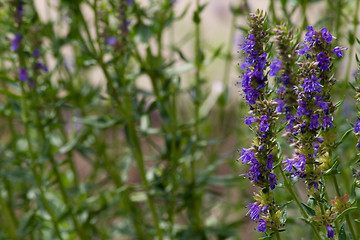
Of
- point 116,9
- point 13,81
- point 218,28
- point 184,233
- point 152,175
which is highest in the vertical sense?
point 218,28

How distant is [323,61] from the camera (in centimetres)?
111

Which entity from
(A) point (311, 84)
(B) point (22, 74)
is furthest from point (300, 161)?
(B) point (22, 74)

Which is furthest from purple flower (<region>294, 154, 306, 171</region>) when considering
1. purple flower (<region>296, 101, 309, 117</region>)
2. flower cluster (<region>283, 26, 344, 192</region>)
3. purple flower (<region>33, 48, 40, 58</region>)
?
purple flower (<region>33, 48, 40, 58</region>)

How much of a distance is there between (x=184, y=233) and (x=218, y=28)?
7.51 feet

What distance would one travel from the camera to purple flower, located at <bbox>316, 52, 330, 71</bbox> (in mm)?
1101

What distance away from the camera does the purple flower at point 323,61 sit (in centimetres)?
110

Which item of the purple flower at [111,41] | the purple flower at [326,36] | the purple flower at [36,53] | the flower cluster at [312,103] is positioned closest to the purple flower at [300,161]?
the flower cluster at [312,103]

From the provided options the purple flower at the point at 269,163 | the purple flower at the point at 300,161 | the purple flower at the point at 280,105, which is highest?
the purple flower at the point at 280,105

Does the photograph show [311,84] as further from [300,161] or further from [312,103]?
[300,161]

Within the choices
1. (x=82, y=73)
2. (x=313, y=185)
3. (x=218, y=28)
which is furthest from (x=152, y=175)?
(x=218, y=28)

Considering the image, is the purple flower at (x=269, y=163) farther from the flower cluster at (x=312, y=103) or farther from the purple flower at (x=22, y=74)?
the purple flower at (x=22, y=74)

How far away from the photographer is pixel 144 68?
2252 millimetres

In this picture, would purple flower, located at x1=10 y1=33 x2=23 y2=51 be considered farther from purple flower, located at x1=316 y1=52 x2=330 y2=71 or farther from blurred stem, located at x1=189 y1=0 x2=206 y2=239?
purple flower, located at x1=316 y1=52 x2=330 y2=71

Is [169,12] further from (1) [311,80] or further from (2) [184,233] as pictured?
(1) [311,80]
